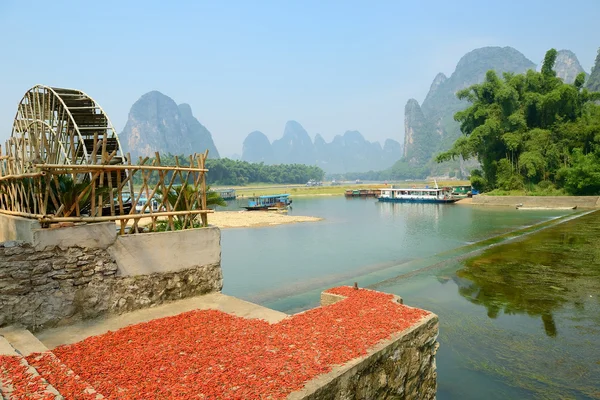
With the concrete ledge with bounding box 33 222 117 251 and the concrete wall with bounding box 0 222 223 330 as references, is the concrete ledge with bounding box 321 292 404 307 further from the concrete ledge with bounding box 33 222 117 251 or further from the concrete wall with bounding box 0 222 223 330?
the concrete ledge with bounding box 33 222 117 251

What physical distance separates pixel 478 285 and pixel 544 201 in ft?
123

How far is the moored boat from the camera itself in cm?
6118

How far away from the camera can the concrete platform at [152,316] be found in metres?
6.32

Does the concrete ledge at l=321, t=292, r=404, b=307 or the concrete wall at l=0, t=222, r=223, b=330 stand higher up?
the concrete wall at l=0, t=222, r=223, b=330

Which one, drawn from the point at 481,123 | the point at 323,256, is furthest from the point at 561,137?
the point at 323,256

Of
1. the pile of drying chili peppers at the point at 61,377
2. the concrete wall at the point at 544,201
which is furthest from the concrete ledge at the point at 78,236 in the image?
the concrete wall at the point at 544,201

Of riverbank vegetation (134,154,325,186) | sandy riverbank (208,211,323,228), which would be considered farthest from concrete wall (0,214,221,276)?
riverbank vegetation (134,154,325,186)

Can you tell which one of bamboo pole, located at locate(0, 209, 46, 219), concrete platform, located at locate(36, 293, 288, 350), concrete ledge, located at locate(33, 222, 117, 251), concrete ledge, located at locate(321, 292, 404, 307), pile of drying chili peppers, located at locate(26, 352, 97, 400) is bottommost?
concrete ledge, located at locate(321, 292, 404, 307)

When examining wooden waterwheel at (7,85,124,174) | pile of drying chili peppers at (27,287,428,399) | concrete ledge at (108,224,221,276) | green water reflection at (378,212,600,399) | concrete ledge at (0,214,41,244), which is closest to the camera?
pile of drying chili peppers at (27,287,428,399)

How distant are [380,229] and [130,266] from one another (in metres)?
29.0

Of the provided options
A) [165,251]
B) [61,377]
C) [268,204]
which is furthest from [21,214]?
[268,204]

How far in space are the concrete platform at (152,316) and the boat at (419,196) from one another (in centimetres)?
5667

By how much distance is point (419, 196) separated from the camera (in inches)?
2554

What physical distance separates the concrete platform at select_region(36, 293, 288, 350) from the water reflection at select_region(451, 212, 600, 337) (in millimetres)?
7376
